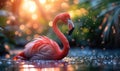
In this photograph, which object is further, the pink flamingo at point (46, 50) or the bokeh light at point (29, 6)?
the bokeh light at point (29, 6)

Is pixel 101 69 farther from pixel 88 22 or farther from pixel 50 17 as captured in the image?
pixel 50 17

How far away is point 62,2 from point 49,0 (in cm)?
95

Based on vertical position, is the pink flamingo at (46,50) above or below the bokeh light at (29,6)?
below

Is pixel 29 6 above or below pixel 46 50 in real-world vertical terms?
above

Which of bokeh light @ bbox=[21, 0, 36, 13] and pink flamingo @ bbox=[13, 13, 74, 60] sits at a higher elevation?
bokeh light @ bbox=[21, 0, 36, 13]

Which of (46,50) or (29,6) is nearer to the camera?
→ (46,50)

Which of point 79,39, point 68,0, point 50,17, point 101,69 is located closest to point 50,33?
point 79,39

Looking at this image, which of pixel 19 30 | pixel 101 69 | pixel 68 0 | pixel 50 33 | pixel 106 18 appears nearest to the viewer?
pixel 101 69

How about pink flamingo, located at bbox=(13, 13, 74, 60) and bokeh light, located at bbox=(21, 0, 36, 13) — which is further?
bokeh light, located at bbox=(21, 0, 36, 13)

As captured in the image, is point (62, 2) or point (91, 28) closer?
point (91, 28)

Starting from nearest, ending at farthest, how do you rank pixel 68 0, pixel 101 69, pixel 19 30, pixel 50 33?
1. pixel 101 69
2. pixel 50 33
3. pixel 19 30
4. pixel 68 0

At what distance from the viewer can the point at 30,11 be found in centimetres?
2061

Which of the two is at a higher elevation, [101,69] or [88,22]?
[88,22]

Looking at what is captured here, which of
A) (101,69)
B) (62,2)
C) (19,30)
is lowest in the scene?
(101,69)
